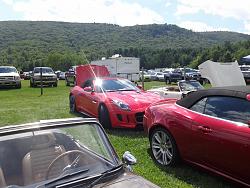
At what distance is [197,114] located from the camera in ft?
18.2

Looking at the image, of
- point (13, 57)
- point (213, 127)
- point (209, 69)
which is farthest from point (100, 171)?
point (13, 57)

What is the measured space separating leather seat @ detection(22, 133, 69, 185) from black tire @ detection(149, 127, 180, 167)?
2.81m

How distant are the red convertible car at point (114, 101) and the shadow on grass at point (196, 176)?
8.99 feet

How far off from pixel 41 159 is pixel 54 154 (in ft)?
0.42

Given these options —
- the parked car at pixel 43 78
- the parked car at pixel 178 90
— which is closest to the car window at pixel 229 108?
the parked car at pixel 178 90

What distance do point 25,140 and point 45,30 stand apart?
5799 inches

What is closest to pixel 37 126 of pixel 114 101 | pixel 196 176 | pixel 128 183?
pixel 128 183

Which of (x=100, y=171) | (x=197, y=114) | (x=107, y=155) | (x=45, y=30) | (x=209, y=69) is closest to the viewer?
(x=100, y=171)

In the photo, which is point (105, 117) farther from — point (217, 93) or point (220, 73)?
point (220, 73)

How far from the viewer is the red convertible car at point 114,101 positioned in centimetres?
898

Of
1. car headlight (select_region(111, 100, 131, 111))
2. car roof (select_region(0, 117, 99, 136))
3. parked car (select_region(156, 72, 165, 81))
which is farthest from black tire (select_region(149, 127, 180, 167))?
parked car (select_region(156, 72, 165, 81))

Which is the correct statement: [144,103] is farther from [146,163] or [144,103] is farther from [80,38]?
[80,38]

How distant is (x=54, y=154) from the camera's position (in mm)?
3426

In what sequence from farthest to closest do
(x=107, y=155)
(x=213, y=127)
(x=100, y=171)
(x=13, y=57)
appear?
1. (x=13, y=57)
2. (x=213, y=127)
3. (x=107, y=155)
4. (x=100, y=171)
